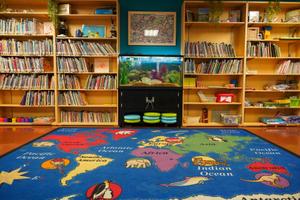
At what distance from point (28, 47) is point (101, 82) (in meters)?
1.43

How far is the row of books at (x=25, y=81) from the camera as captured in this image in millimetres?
4504

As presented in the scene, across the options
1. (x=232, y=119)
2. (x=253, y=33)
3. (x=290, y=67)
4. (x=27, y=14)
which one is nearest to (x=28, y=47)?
(x=27, y=14)

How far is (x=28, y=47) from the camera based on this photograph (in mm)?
4469

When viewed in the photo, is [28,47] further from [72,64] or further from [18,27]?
[72,64]

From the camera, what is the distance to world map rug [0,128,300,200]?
6.27 feet

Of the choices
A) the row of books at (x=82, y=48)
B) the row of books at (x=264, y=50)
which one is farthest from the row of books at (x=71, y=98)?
the row of books at (x=264, y=50)

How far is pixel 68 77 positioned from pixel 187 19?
2.41 metres

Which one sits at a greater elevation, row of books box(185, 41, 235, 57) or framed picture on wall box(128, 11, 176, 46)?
framed picture on wall box(128, 11, 176, 46)

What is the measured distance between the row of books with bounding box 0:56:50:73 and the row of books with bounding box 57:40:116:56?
415mm

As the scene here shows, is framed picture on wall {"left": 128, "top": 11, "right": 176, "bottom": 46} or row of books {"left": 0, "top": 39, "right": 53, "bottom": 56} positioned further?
framed picture on wall {"left": 128, "top": 11, "right": 176, "bottom": 46}

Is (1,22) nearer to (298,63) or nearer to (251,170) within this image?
(251,170)

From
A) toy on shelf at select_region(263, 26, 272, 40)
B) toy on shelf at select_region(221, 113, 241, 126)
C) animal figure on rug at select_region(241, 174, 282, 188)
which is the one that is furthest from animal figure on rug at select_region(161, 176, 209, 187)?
toy on shelf at select_region(263, 26, 272, 40)

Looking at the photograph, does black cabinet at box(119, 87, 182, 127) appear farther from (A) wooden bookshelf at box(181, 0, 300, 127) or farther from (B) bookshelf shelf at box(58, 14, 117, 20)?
(B) bookshelf shelf at box(58, 14, 117, 20)

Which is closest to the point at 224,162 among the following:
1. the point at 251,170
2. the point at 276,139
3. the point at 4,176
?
the point at 251,170
